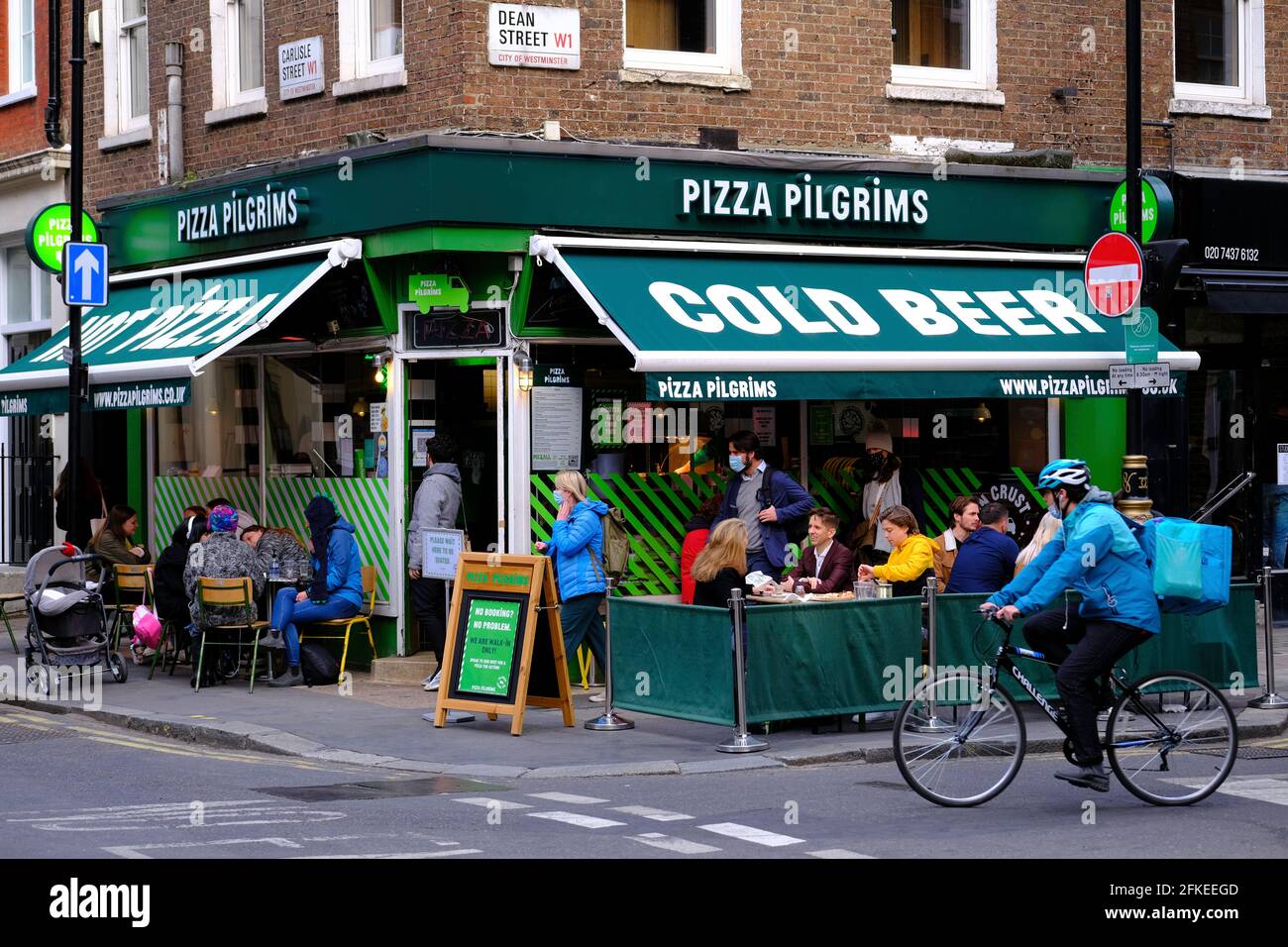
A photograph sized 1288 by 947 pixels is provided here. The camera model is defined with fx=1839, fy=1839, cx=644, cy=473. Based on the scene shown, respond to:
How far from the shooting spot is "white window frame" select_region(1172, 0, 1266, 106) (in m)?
19.0

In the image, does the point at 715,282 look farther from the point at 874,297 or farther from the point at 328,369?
the point at 328,369

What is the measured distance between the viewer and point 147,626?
16312mm

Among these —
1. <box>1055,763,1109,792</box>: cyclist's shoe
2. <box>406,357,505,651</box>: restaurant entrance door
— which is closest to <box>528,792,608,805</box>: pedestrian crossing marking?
<box>1055,763,1109,792</box>: cyclist's shoe

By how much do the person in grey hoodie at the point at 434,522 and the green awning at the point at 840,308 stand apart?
1.84 meters

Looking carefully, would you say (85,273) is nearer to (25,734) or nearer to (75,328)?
(75,328)

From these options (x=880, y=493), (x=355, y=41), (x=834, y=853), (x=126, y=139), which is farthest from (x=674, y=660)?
(x=126, y=139)

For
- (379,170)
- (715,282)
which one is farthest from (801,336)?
(379,170)

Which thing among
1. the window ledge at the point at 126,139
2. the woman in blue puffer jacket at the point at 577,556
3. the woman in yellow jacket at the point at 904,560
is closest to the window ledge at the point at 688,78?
the woman in blue puffer jacket at the point at 577,556

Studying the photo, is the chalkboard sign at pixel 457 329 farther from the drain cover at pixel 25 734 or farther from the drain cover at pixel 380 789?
the drain cover at pixel 380 789

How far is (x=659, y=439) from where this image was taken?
1630 cm

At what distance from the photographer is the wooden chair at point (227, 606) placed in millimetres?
14914

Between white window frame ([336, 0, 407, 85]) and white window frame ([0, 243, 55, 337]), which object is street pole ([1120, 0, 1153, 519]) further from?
white window frame ([0, 243, 55, 337])

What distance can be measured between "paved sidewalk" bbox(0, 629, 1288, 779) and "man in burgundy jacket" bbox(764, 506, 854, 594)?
42.6 inches

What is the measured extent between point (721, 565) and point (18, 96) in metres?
13.3
